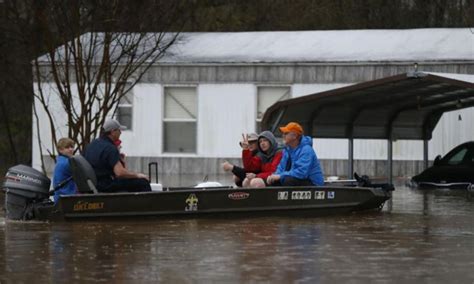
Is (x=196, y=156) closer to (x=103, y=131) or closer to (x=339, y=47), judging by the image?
(x=339, y=47)

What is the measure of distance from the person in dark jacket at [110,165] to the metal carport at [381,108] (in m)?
6.66

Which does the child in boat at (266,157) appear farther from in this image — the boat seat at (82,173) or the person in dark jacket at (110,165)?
the boat seat at (82,173)

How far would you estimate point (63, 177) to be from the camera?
2055 centimetres

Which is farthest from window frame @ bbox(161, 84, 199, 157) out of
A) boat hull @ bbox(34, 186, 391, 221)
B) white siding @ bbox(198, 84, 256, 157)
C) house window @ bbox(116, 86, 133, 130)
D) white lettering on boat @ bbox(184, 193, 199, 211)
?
white lettering on boat @ bbox(184, 193, 199, 211)

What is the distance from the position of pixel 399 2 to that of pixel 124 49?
22.2 meters

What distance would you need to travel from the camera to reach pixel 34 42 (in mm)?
34031

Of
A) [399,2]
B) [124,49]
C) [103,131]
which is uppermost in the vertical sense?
[399,2]

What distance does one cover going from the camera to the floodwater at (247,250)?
13.8 m

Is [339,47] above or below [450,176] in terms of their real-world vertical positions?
above

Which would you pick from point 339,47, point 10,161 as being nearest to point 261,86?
point 339,47

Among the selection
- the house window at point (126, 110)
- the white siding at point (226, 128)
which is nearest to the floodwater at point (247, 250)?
the white siding at point (226, 128)

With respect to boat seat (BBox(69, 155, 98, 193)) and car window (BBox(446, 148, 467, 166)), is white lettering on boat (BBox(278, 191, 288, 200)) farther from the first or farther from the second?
car window (BBox(446, 148, 467, 166))

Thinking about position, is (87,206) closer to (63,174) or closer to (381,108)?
(63,174)

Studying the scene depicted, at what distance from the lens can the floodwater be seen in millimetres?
13781
